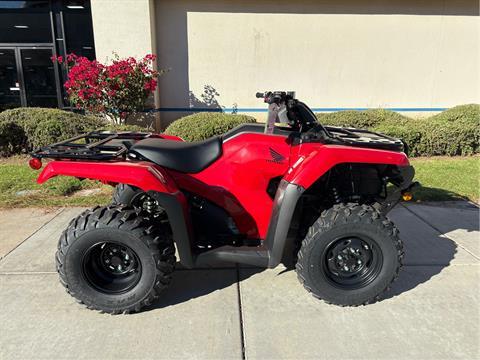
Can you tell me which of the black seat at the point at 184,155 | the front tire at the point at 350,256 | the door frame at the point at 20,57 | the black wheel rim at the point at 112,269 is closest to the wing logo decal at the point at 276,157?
the black seat at the point at 184,155

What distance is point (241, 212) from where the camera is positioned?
118 inches

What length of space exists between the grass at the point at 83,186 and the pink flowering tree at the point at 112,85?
220cm

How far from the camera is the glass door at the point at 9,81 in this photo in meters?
11.1

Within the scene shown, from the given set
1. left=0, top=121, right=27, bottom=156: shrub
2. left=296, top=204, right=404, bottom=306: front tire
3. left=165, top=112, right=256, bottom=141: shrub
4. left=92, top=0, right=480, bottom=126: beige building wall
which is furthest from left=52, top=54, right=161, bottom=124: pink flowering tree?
left=296, top=204, right=404, bottom=306: front tire

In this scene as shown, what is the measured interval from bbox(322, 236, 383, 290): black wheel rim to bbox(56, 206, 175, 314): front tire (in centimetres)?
116

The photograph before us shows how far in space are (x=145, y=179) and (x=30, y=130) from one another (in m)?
5.79

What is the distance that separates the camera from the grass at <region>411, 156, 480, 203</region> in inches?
214

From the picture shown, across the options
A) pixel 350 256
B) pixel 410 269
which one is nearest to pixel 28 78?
pixel 350 256

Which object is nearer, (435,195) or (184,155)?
(184,155)

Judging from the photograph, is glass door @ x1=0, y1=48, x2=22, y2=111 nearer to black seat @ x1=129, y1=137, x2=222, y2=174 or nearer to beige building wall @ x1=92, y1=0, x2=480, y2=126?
beige building wall @ x1=92, y1=0, x2=480, y2=126

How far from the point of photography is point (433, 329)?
263 cm

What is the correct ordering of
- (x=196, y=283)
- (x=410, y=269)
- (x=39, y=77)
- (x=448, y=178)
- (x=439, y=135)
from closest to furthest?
(x=196, y=283), (x=410, y=269), (x=448, y=178), (x=439, y=135), (x=39, y=77)

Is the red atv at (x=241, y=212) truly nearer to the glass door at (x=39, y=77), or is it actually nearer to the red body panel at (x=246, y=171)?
the red body panel at (x=246, y=171)

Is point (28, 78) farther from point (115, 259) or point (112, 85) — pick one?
point (115, 259)
